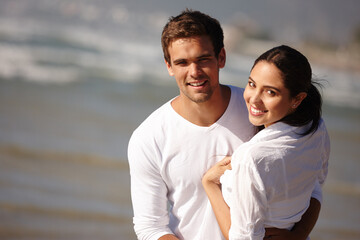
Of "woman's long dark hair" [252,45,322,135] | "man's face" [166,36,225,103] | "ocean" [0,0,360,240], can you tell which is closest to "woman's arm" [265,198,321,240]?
"woman's long dark hair" [252,45,322,135]

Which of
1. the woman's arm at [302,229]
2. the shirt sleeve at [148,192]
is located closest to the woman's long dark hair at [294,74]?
the woman's arm at [302,229]

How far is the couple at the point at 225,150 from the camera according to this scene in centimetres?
184

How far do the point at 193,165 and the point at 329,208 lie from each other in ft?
11.2

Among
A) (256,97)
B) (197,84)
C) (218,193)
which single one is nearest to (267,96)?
(256,97)

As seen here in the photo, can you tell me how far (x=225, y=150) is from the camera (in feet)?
7.29

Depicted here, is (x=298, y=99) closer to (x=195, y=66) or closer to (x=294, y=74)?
(x=294, y=74)

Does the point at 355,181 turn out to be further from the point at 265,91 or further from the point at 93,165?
the point at 265,91

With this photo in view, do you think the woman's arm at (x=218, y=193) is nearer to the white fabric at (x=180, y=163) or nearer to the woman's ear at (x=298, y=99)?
the white fabric at (x=180, y=163)

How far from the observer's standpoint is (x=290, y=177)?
1871 millimetres

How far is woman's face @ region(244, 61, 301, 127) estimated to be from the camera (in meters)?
1.86

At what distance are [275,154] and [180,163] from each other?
56 cm

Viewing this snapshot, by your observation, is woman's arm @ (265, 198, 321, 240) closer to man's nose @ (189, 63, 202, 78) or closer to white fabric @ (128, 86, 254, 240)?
white fabric @ (128, 86, 254, 240)

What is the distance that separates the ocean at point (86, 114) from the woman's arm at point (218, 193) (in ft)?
3.50

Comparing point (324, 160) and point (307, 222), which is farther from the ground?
point (324, 160)
